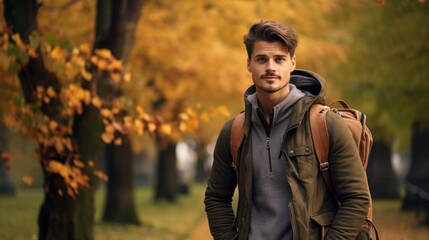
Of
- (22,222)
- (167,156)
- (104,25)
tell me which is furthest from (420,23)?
(167,156)

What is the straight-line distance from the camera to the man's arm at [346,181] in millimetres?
3598

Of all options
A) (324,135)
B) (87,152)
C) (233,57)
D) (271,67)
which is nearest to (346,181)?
(324,135)

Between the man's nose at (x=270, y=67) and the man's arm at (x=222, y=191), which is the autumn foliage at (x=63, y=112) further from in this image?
the man's nose at (x=270, y=67)

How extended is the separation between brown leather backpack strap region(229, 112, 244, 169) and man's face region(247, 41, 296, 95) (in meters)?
0.22

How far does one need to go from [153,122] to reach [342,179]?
16.0 feet

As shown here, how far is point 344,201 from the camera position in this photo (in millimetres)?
3641

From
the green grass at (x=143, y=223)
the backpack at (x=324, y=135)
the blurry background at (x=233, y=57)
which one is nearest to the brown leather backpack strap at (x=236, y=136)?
the backpack at (x=324, y=135)

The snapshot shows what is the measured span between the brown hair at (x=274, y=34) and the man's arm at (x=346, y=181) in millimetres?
448

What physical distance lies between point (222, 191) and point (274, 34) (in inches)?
36.5

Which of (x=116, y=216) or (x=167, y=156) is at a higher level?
(x=167, y=156)

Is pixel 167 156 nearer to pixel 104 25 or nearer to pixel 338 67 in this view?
pixel 338 67

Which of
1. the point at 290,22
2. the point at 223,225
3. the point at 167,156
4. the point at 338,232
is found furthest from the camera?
the point at 167,156

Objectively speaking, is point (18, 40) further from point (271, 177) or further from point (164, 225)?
point (164, 225)

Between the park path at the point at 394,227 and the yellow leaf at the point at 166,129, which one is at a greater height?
the yellow leaf at the point at 166,129
